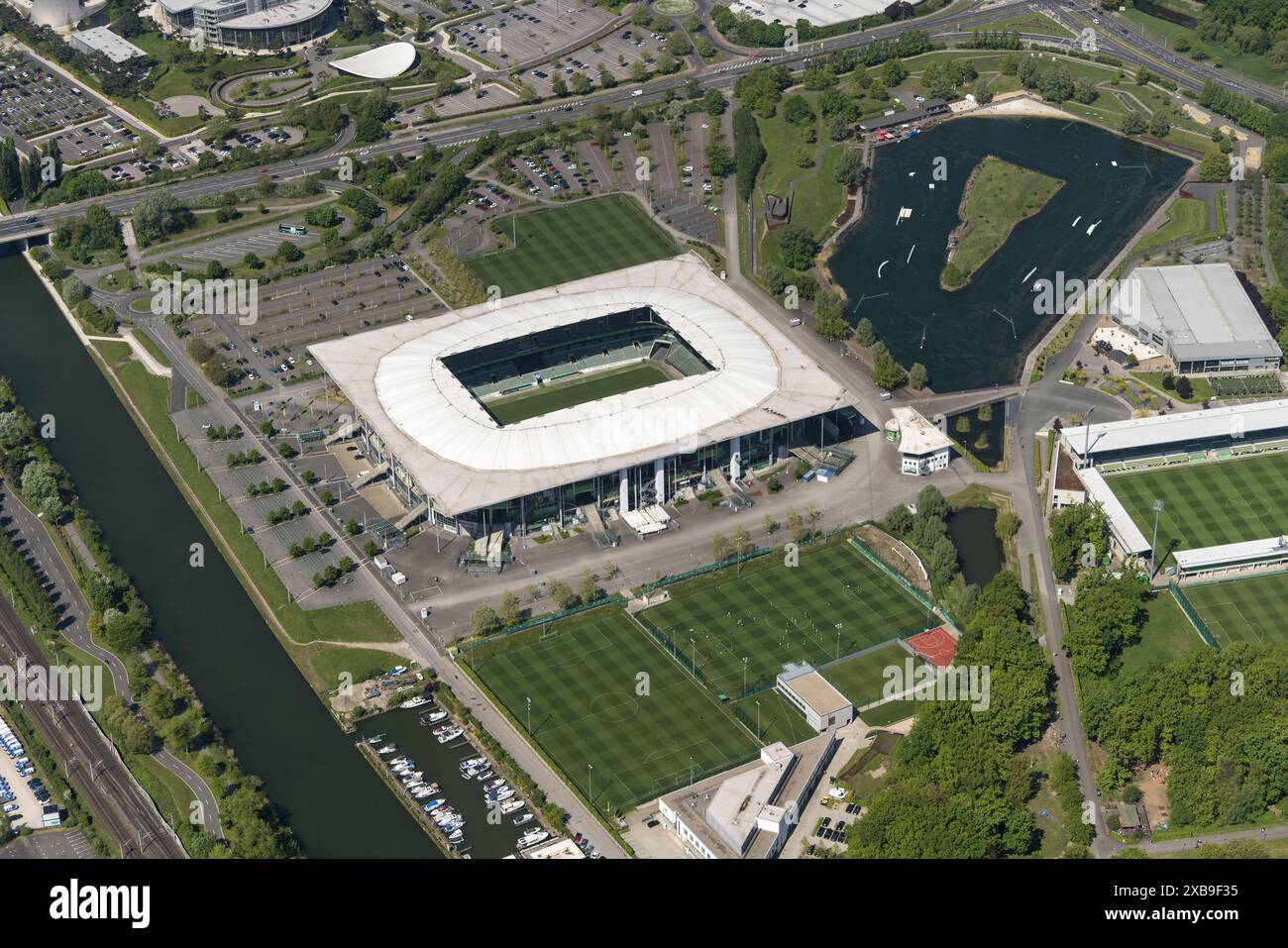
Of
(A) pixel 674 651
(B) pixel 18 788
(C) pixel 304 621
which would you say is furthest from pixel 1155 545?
(B) pixel 18 788

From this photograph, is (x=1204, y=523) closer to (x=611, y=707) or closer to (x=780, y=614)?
(x=780, y=614)

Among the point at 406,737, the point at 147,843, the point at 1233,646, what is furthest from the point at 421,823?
the point at 1233,646

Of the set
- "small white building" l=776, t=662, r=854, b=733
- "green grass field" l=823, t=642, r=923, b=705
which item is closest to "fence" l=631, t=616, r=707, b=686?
"small white building" l=776, t=662, r=854, b=733

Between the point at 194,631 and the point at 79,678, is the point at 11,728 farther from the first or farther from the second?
the point at 194,631

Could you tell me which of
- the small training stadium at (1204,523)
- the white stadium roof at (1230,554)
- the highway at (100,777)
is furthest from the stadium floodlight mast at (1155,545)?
the highway at (100,777)

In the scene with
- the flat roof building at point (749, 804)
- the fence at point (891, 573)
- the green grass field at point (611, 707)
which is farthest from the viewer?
the fence at point (891, 573)

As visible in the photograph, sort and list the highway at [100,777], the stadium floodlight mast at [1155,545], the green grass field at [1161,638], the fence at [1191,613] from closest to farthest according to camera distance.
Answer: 1. the highway at [100,777]
2. the green grass field at [1161,638]
3. the fence at [1191,613]
4. the stadium floodlight mast at [1155,545]

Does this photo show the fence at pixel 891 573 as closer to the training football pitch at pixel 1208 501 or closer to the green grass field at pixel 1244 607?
the training football pitch at pixel 1208 501
